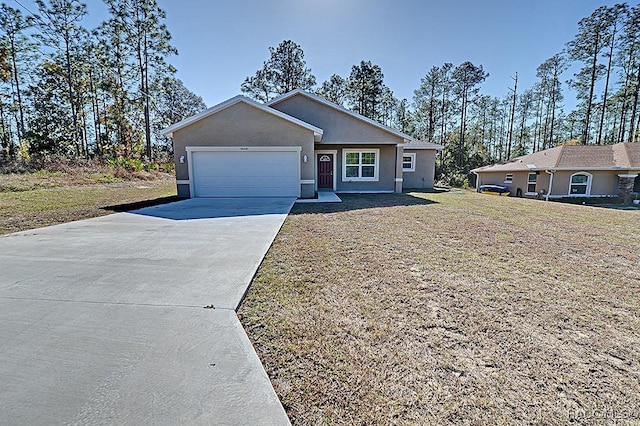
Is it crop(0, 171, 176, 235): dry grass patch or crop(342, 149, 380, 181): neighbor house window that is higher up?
crop(342, 149, 380, 181): neighbor house window

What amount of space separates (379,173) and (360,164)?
1.15 metres

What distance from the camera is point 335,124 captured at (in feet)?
49.0

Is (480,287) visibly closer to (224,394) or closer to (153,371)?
(224,394)

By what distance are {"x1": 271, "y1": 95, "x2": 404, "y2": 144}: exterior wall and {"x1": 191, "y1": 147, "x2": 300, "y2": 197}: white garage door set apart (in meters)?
3.54

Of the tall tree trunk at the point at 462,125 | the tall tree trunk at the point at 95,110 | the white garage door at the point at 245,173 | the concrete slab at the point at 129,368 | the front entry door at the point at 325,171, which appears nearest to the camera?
the concrete slab at the point at 129,368

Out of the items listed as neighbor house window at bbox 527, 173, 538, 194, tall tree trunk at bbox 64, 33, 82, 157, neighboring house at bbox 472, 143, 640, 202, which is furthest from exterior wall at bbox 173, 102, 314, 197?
neighbor house window at bbox 527, 173, 538, 194

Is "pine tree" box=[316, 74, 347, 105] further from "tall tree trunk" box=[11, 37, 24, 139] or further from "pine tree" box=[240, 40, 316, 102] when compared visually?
"tall tree trunk" box=[11, 37, 24, 139]

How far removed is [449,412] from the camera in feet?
5.75

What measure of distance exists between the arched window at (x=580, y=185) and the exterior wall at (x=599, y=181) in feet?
0.62

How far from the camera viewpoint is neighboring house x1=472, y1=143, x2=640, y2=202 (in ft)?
62.0

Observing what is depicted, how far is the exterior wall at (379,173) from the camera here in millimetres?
15938

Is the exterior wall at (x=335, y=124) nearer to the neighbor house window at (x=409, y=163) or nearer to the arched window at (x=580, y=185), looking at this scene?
the neighbor house window at (x=409, y=163)

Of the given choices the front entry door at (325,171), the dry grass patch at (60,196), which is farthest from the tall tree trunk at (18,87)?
the front entry door at (325,171)

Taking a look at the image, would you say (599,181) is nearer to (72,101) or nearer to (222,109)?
(222,109)
